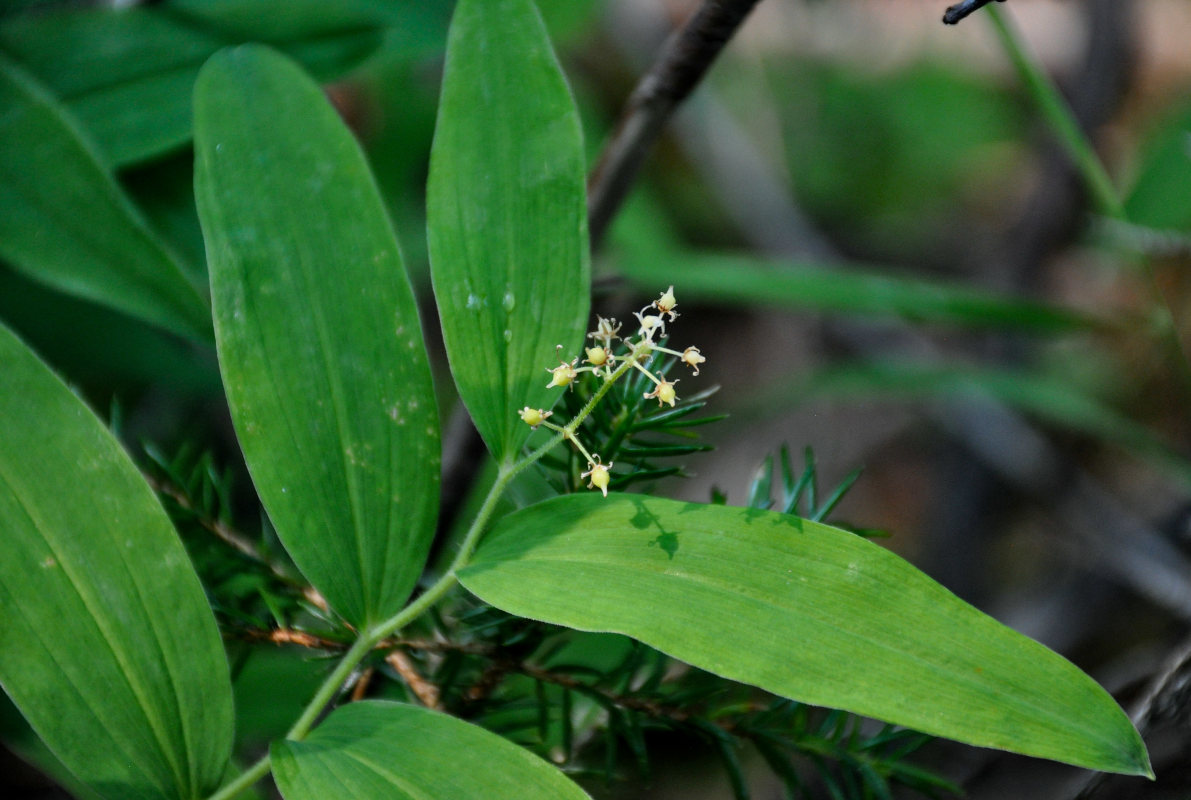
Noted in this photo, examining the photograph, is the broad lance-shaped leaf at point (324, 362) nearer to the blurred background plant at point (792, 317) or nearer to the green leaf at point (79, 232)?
the blurred background plant at point (792, 317)

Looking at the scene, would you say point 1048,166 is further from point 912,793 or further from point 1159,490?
point 912,793

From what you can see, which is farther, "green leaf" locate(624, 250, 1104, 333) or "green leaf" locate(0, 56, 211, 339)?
"green leaf" locate(624, 250, 1104, 333)

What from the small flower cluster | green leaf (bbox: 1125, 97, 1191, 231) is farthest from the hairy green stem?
green leaf (bbox: 1125, 97, 1191, 231)

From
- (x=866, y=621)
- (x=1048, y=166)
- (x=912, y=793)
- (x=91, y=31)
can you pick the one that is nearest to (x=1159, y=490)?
(x=1048, y=166)

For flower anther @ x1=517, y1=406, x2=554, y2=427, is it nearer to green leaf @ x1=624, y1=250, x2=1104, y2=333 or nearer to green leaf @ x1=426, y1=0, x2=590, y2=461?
green leaf @ x1=426, y1=0, x2=590, y2=461

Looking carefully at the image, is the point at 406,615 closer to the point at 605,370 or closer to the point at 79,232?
the point at 605,370
